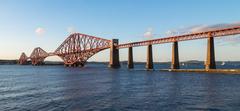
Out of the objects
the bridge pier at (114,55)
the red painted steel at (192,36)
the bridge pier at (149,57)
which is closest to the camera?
the red painted steel at (192,36)

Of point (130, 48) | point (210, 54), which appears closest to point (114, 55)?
point (130, 48)

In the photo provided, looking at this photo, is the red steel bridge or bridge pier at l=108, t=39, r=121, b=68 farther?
bridge pier at l=108, t=39, r=121, b=68

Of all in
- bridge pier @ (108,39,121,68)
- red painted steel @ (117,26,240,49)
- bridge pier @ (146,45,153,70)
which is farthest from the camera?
bridge pier @ (108,39,121,68)

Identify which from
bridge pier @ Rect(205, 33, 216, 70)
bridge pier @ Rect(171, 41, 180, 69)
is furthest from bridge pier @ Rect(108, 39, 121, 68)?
bridge pier @ Rect(205, 33, 216, 70)

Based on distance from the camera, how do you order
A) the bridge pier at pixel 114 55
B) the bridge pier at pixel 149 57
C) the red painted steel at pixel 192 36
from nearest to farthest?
the red painted steel at pixel 192 36
the bridge pier at pixel 149 57
the bridge pier at pixel 114 55

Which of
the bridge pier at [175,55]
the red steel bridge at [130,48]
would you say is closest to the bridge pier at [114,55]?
the red steel bridge at [130,48]

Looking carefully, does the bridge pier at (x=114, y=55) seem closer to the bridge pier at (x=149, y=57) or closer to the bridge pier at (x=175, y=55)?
the bridge pier at (x=149, y=57)

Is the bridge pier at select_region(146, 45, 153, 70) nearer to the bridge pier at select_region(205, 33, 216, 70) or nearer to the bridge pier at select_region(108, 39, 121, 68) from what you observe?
the bridge pier at select_region(108, 39, 121, 68)

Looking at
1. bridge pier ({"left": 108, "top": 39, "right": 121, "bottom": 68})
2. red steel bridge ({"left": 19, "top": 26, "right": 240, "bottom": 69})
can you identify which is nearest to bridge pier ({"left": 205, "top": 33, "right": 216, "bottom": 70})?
red steel bridge ({"left": 19, "top": 26, "right": 240, "bottom": 69})

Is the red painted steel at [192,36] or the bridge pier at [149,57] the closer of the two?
the red painted steel at [192,36]

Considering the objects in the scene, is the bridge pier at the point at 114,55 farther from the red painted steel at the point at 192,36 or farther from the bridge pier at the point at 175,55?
the bridge pier at the point at 175,55

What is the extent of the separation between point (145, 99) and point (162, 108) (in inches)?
217

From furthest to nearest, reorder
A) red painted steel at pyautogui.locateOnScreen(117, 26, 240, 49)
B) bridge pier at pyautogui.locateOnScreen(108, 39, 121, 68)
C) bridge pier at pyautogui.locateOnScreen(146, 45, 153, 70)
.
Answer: bridge pier at pyautogui.locateOnScreen(108, 39, 121, 68) → bridge pier at pyautogui.locateOnScreen(146, 45, 153, 70) → red painted steel at pyautogui.locateOnScreen(117, 26, 240, 49)

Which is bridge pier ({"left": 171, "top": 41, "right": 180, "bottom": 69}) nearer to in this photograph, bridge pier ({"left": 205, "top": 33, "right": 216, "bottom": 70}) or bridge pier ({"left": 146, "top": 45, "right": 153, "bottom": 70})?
bridge pier ({"left": 205, "top": 33, "right": 216, "bottom": 70})
